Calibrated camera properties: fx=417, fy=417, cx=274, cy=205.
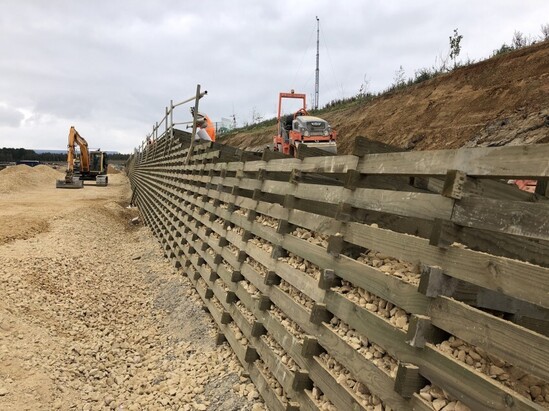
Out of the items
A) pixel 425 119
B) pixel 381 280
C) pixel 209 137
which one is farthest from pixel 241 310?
pixel 425 119

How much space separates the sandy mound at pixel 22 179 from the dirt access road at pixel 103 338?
22.1m

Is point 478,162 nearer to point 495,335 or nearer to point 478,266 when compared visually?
point 478,266

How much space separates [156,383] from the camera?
4.50 meters

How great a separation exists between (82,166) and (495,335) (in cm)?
3768

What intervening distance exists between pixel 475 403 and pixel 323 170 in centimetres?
204

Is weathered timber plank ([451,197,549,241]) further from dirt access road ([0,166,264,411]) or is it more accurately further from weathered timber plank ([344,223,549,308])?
dirt access road ([0,166,264,411])

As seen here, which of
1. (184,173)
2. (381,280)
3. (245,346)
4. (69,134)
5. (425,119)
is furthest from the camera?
(69,134)

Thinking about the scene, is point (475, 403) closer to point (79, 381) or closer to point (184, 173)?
point (79, 381)

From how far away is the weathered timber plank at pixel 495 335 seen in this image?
1497mm

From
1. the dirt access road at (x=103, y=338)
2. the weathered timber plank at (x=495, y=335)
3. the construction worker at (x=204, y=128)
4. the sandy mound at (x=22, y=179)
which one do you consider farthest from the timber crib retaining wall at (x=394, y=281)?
the sandy mound at (x=22, y=179)

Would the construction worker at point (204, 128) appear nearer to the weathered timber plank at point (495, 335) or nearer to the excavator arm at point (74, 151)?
the weathered timber plank at point (495, 335)

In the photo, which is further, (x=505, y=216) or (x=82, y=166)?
(x=82, y=166)

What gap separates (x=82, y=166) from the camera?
1380 inches

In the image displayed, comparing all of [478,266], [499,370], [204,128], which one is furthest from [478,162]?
[204,128]
